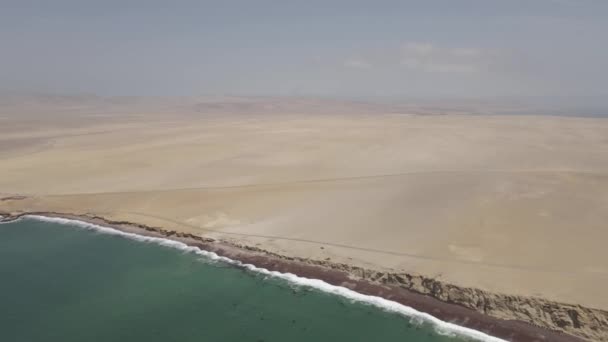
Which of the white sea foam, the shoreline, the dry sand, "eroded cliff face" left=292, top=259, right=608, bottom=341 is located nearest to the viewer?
"eroded cliff face" left=292, top=259, right=608, bottom=341

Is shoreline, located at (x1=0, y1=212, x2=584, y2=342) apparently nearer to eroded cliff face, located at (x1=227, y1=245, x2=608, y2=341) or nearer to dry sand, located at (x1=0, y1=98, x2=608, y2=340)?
eroded cliff face, located at (x1=227, y1=245, x2=608, y2=341)

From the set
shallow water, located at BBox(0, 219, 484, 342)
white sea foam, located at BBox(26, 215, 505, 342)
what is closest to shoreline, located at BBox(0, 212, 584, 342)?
white sea foam, located at BBox(26, 215, 505, 342)

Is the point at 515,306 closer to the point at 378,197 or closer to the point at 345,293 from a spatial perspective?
the point at 345,293

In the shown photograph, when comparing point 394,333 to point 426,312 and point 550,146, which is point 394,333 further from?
point 550,146

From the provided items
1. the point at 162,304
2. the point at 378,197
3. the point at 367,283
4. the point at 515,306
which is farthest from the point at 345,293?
the point at 378,197

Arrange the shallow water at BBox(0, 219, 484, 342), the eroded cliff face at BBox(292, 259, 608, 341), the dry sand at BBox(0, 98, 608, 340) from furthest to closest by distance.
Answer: the dry sand at BBox(0, 98, 608, 340) → the shallow water at BBox(0, 219, 484, 342) → the eroded cliff face at BBox(292, 259, 608, 341)

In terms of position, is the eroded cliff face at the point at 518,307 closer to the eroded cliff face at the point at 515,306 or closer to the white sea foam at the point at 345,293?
the eroded cliff face at the point at 515,306

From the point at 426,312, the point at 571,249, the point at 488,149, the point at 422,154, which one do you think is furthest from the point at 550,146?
the point at 426,312
